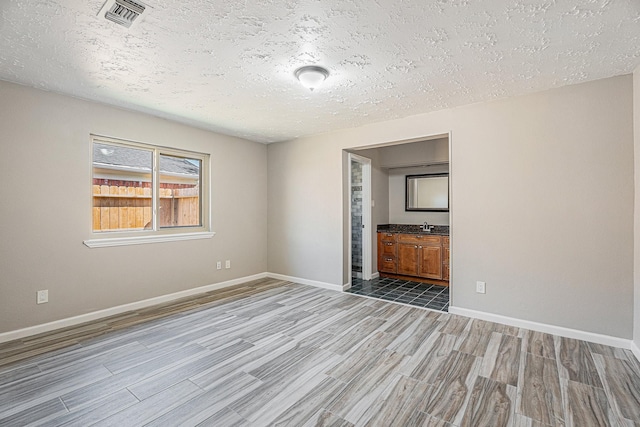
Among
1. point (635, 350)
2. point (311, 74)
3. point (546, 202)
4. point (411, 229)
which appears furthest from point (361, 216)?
point (635, 350)

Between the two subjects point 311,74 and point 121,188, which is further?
point 121,188

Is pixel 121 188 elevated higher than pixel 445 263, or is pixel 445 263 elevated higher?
→ pixel 121 188

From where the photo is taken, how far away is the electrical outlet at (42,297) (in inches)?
117

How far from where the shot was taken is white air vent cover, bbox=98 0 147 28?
68.0 inches

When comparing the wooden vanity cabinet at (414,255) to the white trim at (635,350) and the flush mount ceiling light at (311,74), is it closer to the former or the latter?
the white trim at (635,350)

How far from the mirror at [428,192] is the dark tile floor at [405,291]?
57.3 inches

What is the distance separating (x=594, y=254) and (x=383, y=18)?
9.30 feet

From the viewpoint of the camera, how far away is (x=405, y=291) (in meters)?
4.50

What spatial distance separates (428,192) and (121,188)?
16.0 feet

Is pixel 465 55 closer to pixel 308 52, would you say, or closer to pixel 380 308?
pixel 308 52

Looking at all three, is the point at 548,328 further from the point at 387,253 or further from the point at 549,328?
the point at 387,253

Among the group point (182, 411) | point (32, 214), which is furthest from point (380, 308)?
point (32, 214)

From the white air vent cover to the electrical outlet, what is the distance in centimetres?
275

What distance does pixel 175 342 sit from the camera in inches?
109
